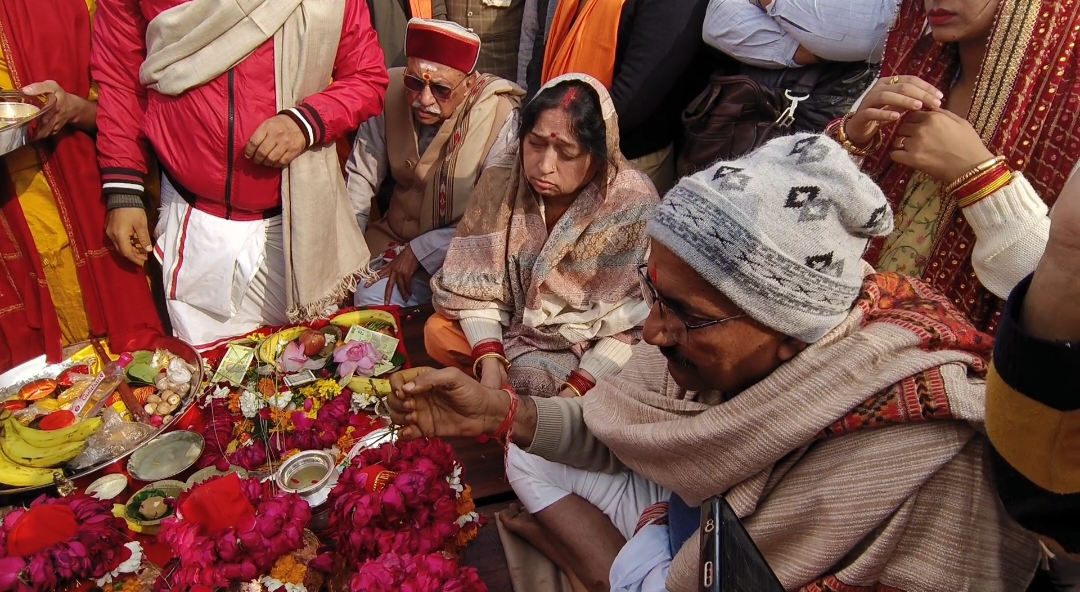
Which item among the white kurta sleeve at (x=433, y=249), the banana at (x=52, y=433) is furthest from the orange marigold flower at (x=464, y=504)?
the white kurta sleeve at (x=433, y=249)

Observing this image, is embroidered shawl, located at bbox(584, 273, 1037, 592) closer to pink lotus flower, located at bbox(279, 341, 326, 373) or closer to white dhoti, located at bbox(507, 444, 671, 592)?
white dhoti, located at bbox(507, 444, 671, 592)

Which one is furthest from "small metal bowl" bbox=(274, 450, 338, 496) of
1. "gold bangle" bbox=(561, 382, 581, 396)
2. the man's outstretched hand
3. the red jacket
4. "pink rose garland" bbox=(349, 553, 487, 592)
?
the red jacket

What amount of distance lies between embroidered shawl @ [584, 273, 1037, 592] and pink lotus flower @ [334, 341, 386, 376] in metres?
1.53

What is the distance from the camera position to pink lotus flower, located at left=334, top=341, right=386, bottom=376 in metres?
2.53

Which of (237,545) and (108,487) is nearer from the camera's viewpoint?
(237,545)

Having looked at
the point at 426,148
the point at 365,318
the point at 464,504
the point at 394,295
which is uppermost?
the point at 426,148

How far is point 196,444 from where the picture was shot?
6.95 feet

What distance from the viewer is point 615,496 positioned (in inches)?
73.0

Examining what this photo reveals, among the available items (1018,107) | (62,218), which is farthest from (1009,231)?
(62,218)

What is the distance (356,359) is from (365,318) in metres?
0.43

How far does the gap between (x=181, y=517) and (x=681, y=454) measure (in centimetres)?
122

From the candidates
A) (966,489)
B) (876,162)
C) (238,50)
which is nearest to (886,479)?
(966,489)

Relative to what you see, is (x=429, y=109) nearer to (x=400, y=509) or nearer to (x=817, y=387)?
(x=400, y=509)

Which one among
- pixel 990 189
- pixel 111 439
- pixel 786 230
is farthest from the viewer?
pixel 111 439
